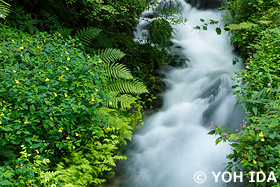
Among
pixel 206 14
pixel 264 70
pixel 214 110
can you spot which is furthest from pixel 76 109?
pixel 206 14

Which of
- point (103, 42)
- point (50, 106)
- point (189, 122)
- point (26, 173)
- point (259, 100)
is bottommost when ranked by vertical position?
point (26, 173)

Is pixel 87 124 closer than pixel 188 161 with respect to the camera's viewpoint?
Yes

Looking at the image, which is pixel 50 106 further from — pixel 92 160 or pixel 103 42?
pixel 103 42

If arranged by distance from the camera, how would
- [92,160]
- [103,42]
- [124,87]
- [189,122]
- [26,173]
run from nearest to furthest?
[26,173]
[92,160]
[124,87]
[103,42]
[189,122]

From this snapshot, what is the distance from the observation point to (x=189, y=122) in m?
5.03

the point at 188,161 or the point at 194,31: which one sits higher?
the point at 194,31

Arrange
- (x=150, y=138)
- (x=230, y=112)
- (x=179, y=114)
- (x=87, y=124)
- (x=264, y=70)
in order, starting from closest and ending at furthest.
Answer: (x=87, y=124), (x=264, y=70), (x=150, y=138), (x=230, y=112), (x=179, y=114)

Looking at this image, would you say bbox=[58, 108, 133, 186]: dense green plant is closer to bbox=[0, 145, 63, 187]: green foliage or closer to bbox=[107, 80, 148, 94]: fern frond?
bbox=[0, 145, 63, 187]: green foliage

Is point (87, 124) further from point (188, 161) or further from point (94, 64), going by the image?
point (188, 161)

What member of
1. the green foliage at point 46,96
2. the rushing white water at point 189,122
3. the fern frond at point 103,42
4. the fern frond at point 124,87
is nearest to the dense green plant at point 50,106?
the green foliage at point 46,96

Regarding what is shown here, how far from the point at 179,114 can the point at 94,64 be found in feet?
8.27

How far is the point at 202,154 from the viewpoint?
4156mm

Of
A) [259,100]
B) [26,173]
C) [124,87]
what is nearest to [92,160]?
[26,173]

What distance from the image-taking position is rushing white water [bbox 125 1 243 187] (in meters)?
3.84
